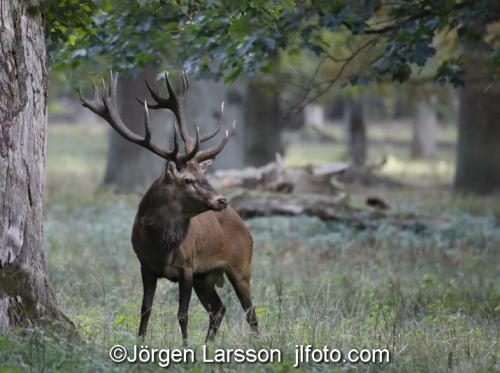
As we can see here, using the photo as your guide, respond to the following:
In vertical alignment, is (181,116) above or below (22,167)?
above

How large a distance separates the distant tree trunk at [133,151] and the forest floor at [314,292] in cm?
166

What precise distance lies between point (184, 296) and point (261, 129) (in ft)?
48.0

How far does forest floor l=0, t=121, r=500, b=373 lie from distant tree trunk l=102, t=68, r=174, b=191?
1.66 m

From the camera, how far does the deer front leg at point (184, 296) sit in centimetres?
702

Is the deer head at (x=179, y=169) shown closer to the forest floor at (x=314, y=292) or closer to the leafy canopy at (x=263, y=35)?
the forest floor at (x=314, y=292)

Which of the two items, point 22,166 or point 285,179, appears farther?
point 285,179

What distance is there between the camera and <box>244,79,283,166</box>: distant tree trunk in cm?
2130

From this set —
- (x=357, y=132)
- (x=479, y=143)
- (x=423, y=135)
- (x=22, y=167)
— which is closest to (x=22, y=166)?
(x=22, y=167)

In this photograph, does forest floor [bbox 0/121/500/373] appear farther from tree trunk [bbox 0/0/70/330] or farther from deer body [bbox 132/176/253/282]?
deer body [bbox 132/176/253/282]

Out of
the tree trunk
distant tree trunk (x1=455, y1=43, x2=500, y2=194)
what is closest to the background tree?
the tree trunk

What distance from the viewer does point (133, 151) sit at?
1914cm

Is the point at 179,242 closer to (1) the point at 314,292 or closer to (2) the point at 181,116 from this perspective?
(2) the point at 181,116

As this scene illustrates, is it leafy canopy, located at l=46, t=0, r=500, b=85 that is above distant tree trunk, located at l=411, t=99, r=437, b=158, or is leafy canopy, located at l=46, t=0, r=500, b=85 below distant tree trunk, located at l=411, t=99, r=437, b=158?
above

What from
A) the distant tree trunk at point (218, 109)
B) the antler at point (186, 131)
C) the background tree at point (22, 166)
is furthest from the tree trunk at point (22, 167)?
the distant tree trunk at point (218, 109)
